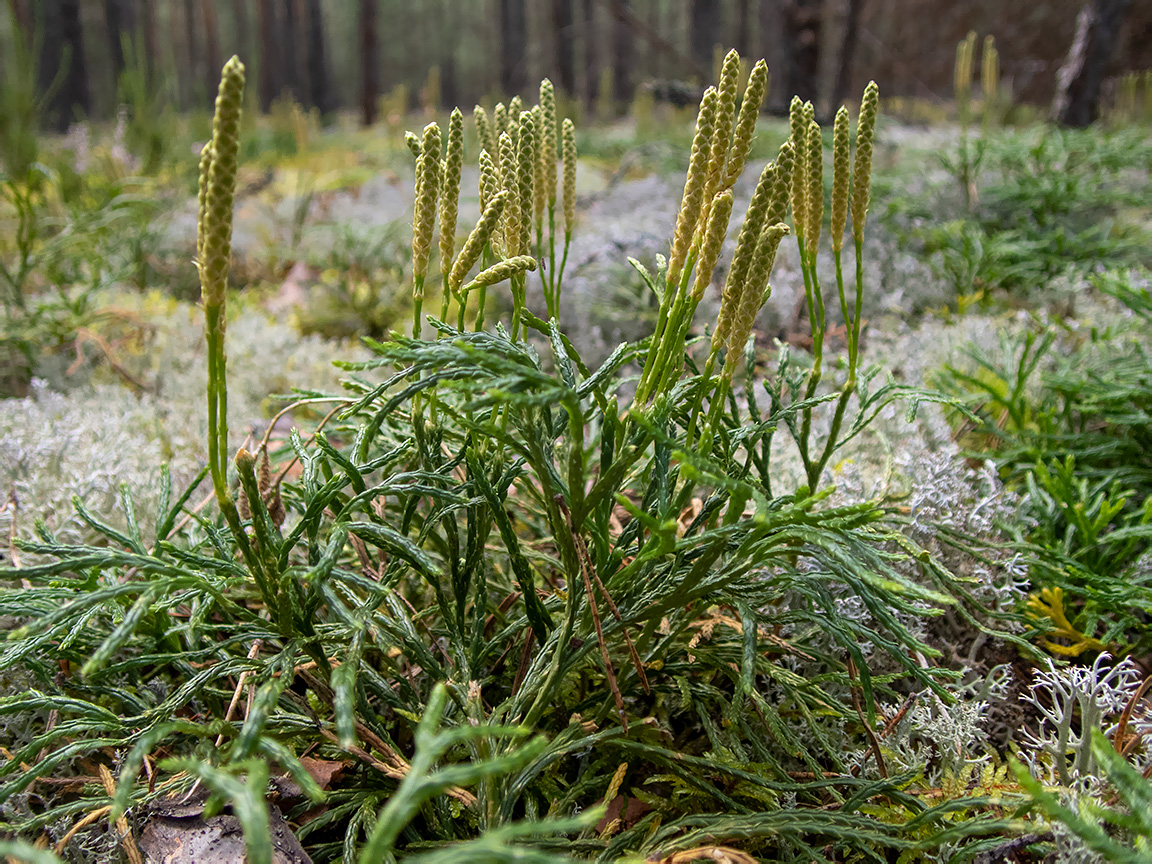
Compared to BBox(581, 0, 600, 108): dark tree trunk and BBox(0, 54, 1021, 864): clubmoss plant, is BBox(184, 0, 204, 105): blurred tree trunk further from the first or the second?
BBox(0, 54, 1021, 864): clubmoss plant

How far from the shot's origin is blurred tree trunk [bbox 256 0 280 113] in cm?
1812

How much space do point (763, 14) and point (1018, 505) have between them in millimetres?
22301

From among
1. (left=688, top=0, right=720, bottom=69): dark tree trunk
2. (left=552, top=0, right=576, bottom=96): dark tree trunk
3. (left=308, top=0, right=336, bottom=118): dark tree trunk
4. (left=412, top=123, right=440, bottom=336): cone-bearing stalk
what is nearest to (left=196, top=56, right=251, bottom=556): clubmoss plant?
(left=412, top=123, right=440, bottom=336): cone-bearing stalk

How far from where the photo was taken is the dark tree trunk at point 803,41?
625 centimetres

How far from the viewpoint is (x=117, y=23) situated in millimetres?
13875

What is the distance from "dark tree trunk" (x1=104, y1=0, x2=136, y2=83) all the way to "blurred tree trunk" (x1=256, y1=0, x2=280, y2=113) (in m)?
3.96

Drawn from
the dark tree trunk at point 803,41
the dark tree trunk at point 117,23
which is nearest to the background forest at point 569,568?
the dark tree trunk at point 803,41

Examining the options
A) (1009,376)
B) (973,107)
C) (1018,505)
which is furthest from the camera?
(973,107)

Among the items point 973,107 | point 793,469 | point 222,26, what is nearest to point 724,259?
point 793,469

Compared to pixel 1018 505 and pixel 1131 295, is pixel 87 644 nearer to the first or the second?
pixel 1018 505

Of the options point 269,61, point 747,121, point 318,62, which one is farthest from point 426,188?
point 269,61

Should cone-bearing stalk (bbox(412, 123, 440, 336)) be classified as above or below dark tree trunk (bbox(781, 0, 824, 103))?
below

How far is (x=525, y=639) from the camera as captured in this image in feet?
3.76

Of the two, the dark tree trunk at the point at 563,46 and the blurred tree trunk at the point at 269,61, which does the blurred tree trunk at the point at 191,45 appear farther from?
the dark tree trunk at the point at 563,46
